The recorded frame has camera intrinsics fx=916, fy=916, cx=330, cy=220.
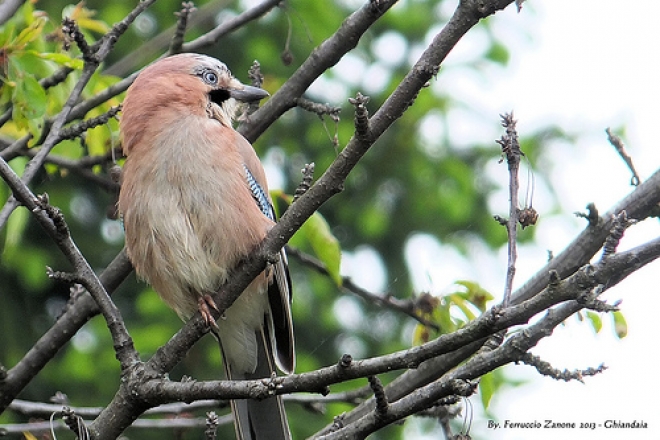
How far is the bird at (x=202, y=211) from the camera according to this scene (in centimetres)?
432

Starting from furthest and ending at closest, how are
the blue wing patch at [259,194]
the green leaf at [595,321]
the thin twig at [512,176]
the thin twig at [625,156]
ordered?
the blue wing patch at [259,194], the green leaf at [595,321], the thin twig at [625,156], the thin twig at [512,176]

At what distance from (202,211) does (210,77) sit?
106 centimetres

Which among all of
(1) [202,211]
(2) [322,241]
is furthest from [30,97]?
(2) [322,241]

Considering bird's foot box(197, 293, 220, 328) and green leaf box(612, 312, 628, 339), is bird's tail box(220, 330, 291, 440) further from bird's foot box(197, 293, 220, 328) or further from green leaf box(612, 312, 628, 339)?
green leaf box(612, 312, 628, 339)

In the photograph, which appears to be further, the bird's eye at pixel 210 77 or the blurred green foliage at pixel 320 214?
the blurred green foliage at pixel 320 214

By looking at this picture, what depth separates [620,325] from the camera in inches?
168

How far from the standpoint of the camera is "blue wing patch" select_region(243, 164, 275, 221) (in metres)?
4.63

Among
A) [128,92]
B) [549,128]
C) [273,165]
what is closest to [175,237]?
[128,92]

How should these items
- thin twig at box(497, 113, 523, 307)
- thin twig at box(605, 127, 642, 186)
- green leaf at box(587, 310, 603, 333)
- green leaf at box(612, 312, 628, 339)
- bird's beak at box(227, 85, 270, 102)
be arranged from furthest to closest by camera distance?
bird's beak at box(227, 85, 270, 102) → green leaf at box(612, 312, 628, 339) → green leaf at box(587, 310, 603, 333) → thin twig at box(605, 127, 642, 186) → thin twig at box(497, 113, 523, 307)

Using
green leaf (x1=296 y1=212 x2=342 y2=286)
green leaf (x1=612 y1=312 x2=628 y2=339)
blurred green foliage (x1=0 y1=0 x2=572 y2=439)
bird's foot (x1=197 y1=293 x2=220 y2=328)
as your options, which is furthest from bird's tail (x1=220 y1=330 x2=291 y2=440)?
blurred green foliage (x1=0 y1=0 x2=572 y2=439)

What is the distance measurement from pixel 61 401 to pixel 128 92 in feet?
5.40

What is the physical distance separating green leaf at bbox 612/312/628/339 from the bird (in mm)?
1590

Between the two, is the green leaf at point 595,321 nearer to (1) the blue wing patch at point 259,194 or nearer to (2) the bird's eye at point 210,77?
(1) the blue wing patch at point 259,194

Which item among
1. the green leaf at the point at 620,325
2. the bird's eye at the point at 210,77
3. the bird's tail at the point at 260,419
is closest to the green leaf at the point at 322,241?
the bird's tail at the point at 260,419
